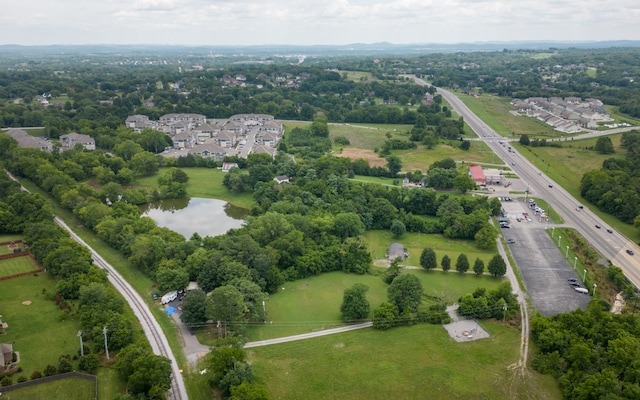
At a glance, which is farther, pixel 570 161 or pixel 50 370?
pixel 570 161

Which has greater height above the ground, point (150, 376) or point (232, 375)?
point (150, 376)

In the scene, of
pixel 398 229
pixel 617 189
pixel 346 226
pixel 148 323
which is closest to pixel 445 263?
pixel 398 229

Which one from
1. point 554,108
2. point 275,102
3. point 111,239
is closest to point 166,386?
point 111,239

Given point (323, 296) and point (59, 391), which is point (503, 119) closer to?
point (323, 296)

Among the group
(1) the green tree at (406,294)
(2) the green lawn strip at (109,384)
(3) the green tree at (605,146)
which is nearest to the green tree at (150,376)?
(2) the green lawn strip at (109,384)

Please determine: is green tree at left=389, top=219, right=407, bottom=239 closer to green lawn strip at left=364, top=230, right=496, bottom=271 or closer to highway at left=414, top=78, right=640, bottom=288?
green lawn strip at left=364, top=230, right=496, bottom=271

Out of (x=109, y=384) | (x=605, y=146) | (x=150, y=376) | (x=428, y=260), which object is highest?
(x=605, y=146)
